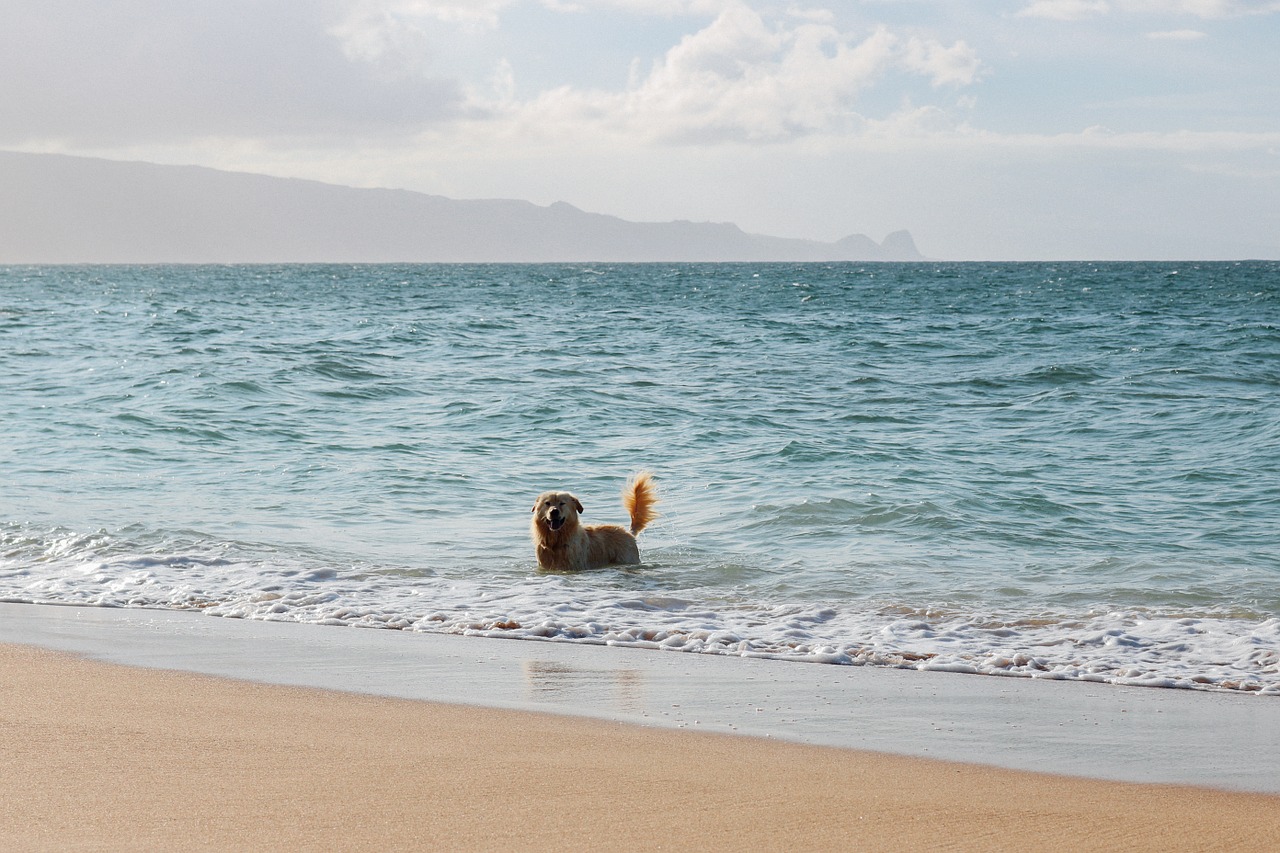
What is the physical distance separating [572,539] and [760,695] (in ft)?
11.8

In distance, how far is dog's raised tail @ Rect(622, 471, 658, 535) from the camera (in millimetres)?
9391

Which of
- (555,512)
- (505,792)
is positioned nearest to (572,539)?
(555,512)

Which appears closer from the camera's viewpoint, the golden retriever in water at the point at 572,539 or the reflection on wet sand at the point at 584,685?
the reflection on wet sand at the point at 584,685

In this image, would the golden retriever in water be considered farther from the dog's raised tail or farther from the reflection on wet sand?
the reflection on wet sand

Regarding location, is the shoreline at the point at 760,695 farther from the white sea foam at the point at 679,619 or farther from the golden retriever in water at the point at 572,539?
the golden retriever in water at the point at 572,539

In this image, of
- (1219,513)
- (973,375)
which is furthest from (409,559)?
(973,375)

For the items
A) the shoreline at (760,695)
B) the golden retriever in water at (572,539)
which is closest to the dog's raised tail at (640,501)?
the golden retriever in water at (572,539)

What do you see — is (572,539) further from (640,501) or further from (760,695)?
(760,695)

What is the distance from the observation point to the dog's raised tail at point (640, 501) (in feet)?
30.8

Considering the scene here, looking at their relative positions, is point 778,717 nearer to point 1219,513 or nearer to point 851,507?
point 851,507

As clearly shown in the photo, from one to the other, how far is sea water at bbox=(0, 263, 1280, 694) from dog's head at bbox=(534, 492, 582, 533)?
0.38 metres

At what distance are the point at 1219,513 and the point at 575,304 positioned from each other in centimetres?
3420

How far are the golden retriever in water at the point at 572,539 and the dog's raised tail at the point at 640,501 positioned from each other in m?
0.02

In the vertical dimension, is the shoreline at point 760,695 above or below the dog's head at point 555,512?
below
